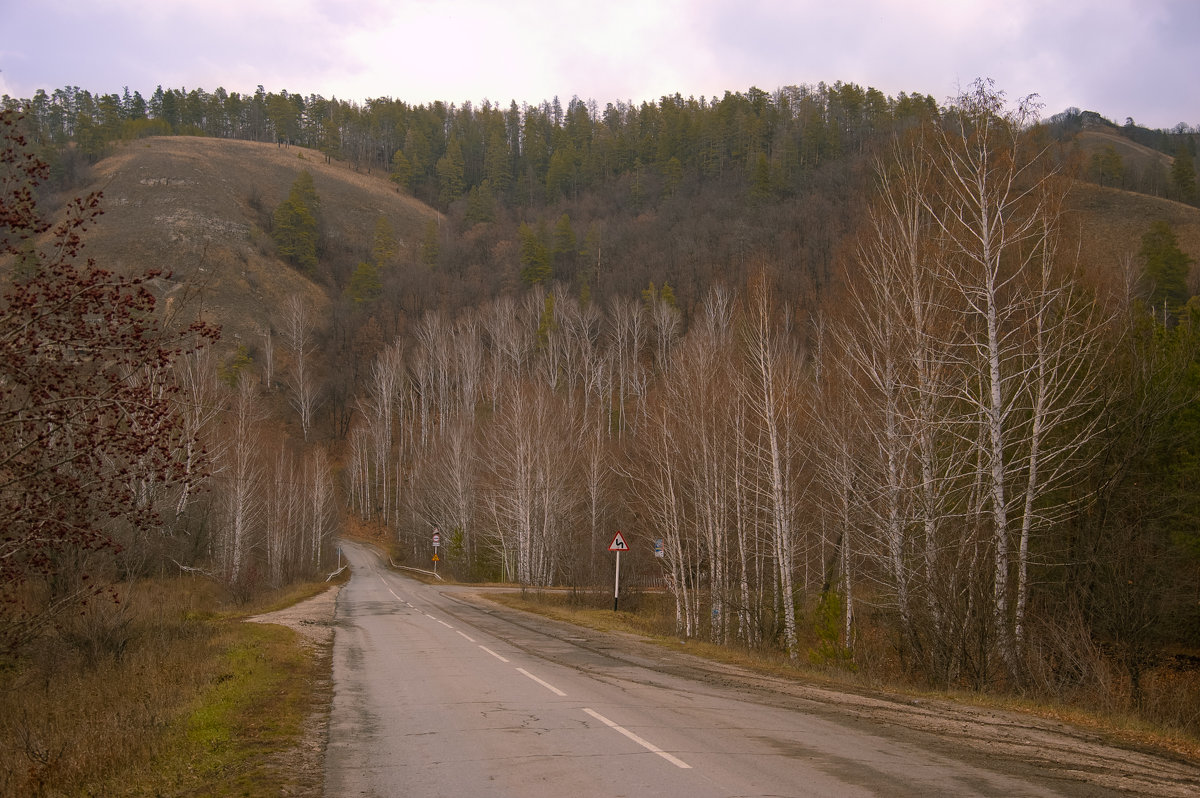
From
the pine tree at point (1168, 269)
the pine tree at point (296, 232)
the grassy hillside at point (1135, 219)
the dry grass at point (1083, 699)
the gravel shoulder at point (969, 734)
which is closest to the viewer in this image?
the gravel shoulder at point (969, 734)

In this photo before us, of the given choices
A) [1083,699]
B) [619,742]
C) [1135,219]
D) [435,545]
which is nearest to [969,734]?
[619,742]

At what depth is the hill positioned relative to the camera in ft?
303

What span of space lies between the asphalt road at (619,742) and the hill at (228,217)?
72491 millimetres

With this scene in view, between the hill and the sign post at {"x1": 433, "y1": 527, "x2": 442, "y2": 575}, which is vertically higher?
the hill

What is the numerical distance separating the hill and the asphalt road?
72.5 metres

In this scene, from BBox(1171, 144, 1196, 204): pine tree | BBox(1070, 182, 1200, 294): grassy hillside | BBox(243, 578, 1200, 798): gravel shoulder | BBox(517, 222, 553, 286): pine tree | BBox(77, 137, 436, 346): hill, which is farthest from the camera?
BBox(517, 222, 553, 286): pine tree

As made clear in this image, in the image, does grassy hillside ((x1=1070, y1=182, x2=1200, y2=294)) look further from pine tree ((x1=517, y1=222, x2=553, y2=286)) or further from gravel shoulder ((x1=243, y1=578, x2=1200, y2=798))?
gravel shoulder ((x1=243, y1=578, x2=1200, y2=798))

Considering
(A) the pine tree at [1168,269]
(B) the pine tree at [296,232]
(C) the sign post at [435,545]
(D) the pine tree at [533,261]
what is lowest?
(C) the sign post at [435,545]

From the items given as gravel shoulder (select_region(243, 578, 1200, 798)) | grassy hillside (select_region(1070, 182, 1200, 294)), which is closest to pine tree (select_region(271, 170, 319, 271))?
grassy hillside (select_region(1070, 182, 1200, 294))

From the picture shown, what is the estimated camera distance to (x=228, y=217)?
354 ft

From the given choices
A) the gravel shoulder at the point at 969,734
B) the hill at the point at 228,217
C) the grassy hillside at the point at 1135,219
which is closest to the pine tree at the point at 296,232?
the hill at the point at 228,217

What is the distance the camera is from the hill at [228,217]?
92500 millimetres

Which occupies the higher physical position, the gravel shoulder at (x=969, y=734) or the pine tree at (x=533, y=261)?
the pine tree at (x=533, y=261)

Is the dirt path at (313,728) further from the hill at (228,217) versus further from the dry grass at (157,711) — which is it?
the hill at (228,217)
